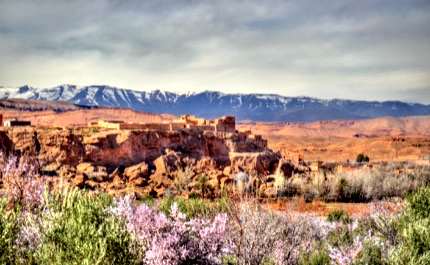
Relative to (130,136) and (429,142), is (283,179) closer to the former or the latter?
(130,136)

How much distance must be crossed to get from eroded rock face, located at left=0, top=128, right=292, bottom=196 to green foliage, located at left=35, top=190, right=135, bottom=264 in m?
32.7

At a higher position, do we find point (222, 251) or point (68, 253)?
point (68, 253)

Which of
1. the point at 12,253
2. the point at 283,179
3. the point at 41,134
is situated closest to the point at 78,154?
the point at 41,134

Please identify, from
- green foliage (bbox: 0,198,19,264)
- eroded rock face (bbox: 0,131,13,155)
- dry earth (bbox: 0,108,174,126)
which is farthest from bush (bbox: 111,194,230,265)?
dry earth (bbox: 0,108,174,126)

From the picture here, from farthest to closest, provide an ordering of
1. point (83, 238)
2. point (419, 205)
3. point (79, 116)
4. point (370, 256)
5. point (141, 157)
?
1. point (79, 116)
2. point (141, 157)
3. point (419, 205)
4. point (370, 256)
5. point (83, 238)

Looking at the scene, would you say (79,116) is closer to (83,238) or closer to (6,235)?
(6,235)

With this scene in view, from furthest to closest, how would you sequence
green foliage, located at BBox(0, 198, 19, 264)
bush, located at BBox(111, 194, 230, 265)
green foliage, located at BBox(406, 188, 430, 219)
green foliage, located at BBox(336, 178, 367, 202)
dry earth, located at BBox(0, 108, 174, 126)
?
1. dry earth, located at BBox(0, 108, 174, 126)
2. green foliage, located at BBox(336, 178, 367, 202)
3. green foliage, located at BBox(406, 188, 430, 219)
4. bush, located at BBox(111, 194, 230, 265)
5. green foliage, located at BBox(0, 198, 19, 264)

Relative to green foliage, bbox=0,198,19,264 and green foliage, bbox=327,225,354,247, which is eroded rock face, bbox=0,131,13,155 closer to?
green foliage, bbox=327,225,354,247

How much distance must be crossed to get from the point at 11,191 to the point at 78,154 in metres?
39.3

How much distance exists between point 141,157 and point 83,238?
46.8 meters

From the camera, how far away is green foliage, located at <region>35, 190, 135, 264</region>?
33.1 feet

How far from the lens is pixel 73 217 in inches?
430

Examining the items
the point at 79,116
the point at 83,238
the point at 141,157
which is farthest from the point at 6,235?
the point at 79,116

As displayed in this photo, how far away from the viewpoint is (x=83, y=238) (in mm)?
10508
